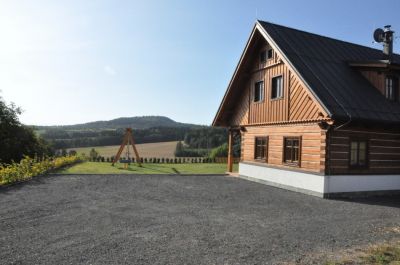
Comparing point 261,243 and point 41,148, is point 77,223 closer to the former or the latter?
point 261,243

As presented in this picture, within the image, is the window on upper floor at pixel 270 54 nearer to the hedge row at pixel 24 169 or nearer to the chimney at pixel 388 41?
the chimney at pixel 388 41

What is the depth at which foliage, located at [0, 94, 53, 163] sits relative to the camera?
31523mm

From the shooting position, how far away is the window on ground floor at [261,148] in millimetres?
18305

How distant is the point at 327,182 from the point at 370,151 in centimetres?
274

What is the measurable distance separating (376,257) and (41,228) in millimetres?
7064

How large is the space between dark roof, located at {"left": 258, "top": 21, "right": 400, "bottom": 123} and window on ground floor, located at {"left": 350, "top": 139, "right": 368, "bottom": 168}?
1337mm

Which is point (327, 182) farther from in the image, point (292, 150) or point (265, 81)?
point (265, 81)

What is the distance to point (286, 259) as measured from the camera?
256 inches

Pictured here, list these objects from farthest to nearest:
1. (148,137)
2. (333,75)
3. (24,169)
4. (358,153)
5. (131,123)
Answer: (131,123), (148,137), (24,169), (333,75), (358,153)

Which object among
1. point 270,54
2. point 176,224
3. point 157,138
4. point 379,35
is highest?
point 379,35

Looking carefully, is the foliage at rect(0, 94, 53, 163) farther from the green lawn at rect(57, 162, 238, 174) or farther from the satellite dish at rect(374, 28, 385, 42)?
the satellite dish at rect(374, 28, 385, 42)

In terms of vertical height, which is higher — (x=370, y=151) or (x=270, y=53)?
(x=270, y=53)

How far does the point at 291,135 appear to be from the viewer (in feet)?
53.2

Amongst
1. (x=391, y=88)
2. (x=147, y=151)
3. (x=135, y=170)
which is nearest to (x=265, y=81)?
(x=391, y=88)
